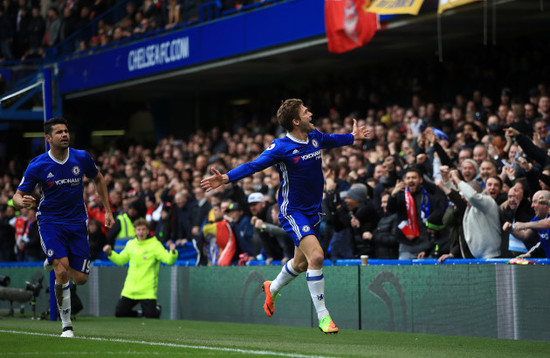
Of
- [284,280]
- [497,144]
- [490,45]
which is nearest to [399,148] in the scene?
[497,144]

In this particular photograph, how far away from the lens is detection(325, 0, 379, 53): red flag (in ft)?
61.5

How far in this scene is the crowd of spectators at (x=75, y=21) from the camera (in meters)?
26.1

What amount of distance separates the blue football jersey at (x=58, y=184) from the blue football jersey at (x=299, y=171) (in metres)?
2.28

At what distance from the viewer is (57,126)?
10.5m

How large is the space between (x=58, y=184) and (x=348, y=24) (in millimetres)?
9742

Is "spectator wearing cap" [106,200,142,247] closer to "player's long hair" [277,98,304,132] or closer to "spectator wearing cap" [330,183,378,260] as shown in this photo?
"spectator wearing cap" [330,183,378,260]

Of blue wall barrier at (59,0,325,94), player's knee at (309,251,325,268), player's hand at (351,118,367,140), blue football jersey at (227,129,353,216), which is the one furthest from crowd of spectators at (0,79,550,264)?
player's knee at (309,251,325,268)

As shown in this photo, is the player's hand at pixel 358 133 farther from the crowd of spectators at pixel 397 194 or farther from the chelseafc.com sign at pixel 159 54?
the chelseafc.com sign at pixel 159 54

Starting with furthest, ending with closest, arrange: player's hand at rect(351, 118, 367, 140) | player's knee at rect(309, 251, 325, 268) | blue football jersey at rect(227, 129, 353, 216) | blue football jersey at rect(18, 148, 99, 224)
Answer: blue football jersey at rect(18, 148, 99, 224) < player's hand at rect(351, 118, 367, 140) < blue football jersey at rect(227, 129, 353, 216) < player's knee at rect(309, 251, 325, 268)

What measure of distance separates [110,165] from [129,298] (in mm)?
11195

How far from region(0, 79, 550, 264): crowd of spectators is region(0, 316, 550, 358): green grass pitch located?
1567mm

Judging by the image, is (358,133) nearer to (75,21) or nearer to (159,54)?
(159,54)

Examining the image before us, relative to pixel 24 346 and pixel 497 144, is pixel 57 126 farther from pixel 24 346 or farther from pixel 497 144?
pixel 497 144

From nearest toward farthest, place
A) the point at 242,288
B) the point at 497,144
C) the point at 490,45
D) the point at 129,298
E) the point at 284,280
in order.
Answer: the point at 284,280
the point at 497,144
the point at 242,288
the point at 129,298
the point at 490,45
